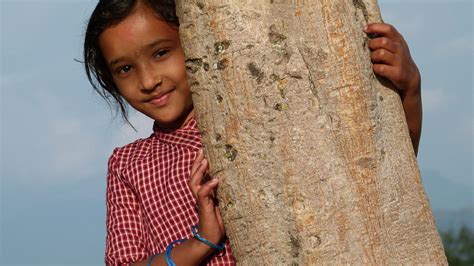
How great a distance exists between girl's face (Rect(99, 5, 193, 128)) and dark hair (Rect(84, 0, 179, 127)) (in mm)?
26

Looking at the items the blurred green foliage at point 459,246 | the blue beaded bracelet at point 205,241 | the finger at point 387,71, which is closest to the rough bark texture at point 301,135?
the finger at point 387,71

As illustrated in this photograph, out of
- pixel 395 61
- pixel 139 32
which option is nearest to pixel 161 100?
pixel 139 32

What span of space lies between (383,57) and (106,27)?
1.16 m

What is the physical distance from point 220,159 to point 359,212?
0.48m

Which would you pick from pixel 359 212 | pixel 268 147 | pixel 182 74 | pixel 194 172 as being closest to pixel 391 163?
pixel 359 212

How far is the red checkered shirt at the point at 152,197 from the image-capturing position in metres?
3.53

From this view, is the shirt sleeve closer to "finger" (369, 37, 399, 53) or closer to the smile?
the smile

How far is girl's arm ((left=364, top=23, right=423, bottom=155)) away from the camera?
3.02 meters

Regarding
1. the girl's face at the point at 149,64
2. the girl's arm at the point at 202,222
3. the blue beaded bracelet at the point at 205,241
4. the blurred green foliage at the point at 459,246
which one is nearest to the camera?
the girl's arm at the point at 202,222

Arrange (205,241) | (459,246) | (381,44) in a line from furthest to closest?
(459,246), (205,241), (381,44)

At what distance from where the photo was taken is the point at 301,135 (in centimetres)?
284

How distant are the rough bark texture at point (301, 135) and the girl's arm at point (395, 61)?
7 cm

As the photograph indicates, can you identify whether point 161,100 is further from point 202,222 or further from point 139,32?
point 202,222

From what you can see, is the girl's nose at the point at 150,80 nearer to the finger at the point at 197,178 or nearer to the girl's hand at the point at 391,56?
the finger at the point at 197,178
